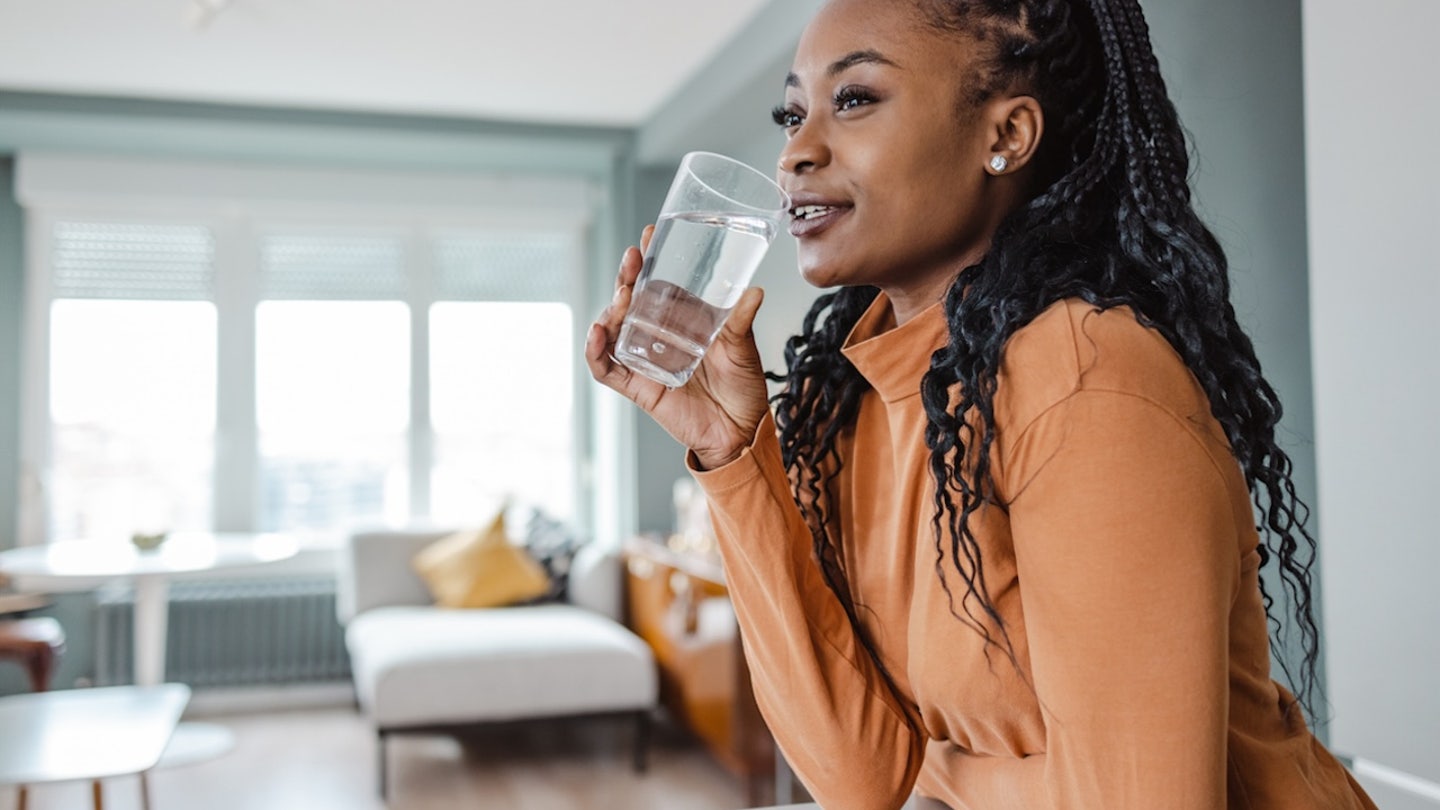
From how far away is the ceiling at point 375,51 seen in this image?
11.9ft

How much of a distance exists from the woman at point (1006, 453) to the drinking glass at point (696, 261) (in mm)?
29

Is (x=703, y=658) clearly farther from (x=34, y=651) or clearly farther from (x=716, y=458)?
(x=716, y=458)

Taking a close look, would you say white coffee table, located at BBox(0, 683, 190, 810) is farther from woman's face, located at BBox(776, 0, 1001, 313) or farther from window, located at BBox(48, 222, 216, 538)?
window, located at BBox(48, 222, 216, 538)

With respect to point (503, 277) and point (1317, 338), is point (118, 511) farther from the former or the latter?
point (1317, 338)

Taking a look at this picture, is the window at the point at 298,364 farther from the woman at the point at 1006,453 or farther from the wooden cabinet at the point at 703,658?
the woman at the point at 1006,453

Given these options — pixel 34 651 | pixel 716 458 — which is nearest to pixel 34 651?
pixel 34 651

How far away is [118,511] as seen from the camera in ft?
17.0

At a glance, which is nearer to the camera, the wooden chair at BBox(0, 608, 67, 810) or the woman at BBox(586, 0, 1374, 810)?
the woman at BBox(586, 0, 1374, 810)

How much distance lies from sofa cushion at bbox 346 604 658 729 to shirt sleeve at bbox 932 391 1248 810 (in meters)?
3.24

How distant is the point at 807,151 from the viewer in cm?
94

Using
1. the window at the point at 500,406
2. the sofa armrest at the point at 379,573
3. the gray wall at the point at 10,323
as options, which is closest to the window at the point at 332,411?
the window at the point at 500,406

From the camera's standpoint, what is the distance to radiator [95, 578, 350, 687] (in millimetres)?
4914

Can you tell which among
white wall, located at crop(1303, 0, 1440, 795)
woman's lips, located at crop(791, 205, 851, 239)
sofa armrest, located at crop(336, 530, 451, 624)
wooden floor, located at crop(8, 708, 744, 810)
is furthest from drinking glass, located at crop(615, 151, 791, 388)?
sofa armrest, located at crop(336, 530, 451, 624)

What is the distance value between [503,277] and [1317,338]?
479cm
